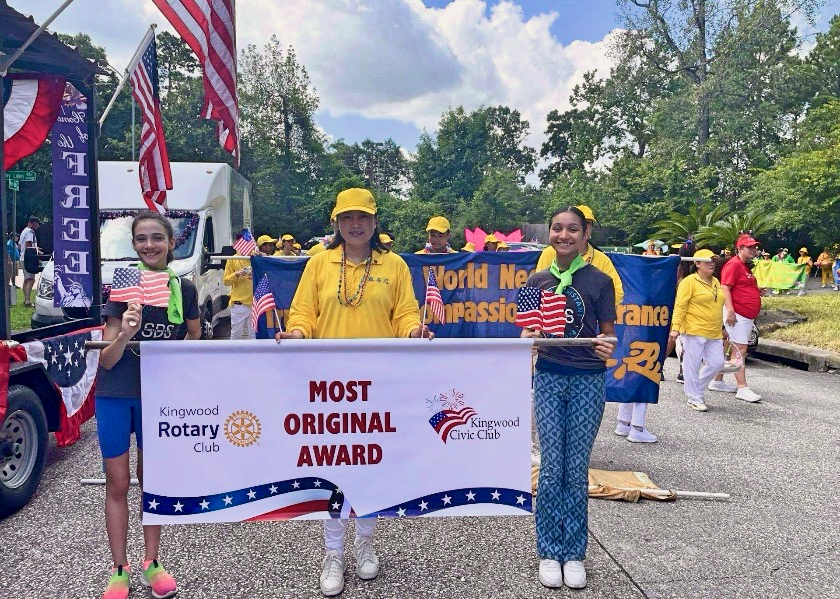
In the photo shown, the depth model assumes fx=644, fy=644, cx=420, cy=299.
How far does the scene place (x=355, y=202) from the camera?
10.9 ft

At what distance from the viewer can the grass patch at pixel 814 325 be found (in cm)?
1188

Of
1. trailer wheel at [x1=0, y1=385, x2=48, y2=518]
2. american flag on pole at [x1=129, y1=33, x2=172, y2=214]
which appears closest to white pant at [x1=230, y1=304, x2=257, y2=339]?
american flag on pole at [x1=129, y1=33, x2=172, y2=214]

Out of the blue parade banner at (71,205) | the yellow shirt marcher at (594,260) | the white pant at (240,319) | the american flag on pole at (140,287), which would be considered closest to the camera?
the american flag on pole at (140,287)

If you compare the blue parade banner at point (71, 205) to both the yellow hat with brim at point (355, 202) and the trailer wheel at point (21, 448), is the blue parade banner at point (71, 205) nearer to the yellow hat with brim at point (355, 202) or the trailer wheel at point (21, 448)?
the trailer wheel at point (21, 448)

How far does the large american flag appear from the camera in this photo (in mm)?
5789

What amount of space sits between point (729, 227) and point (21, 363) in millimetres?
17884

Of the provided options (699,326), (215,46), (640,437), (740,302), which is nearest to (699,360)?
(699,326)

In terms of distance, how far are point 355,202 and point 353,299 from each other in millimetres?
502

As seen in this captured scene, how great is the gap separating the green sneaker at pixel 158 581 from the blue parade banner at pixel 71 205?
3096 mm

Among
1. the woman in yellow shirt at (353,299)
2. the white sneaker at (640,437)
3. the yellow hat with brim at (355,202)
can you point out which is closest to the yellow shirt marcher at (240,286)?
the white sneaker at (640,437)

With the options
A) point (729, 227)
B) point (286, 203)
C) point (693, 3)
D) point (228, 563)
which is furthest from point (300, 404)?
point (286, 203)

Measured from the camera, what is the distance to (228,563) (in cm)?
363

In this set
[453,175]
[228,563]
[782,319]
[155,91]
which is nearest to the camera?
[228,563]

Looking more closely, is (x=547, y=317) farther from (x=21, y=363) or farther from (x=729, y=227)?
(x=729, y=227)
